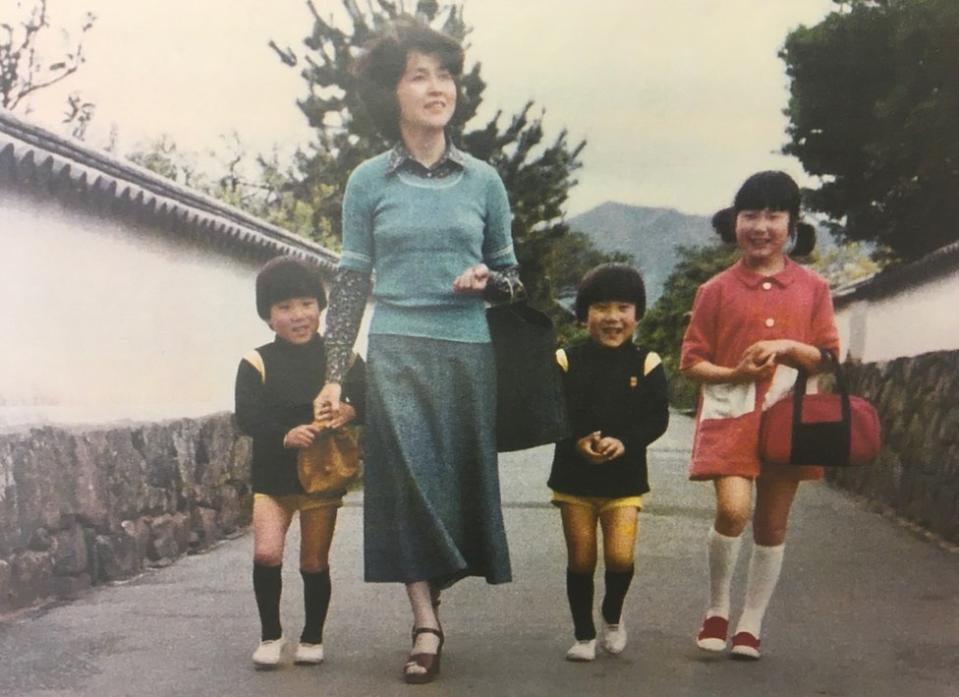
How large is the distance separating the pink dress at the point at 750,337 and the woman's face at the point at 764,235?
32 mm

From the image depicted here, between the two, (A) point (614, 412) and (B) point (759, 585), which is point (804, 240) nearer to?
(A) point (614, 412)

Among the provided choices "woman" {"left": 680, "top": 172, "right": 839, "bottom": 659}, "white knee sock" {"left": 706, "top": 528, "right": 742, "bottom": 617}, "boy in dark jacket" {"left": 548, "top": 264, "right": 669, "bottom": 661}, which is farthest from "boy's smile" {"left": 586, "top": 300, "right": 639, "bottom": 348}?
"white knee sock" {"left": 706, "top": 528, "right": 742, "bottom": 617}

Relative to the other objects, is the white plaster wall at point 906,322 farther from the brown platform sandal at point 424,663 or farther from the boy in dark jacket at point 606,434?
the brown platform sandal at point 424,663

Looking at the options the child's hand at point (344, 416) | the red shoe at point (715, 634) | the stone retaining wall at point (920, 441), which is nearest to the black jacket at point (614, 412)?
the red shoe at point (715, 634)

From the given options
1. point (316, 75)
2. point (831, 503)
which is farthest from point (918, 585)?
point (316, 75)

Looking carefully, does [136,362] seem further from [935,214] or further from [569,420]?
[935,214]

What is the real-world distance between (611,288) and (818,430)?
543 millimetres

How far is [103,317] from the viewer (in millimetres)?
3123

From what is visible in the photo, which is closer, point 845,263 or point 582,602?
point 582,602

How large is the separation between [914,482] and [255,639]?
2.16 metres

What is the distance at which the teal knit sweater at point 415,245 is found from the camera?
8.48ft

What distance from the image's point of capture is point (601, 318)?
104 inches

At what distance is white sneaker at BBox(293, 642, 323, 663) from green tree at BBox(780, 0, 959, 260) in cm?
154

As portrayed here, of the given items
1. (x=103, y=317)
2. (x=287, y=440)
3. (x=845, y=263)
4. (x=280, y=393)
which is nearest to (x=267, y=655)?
(x=287, y=440)
